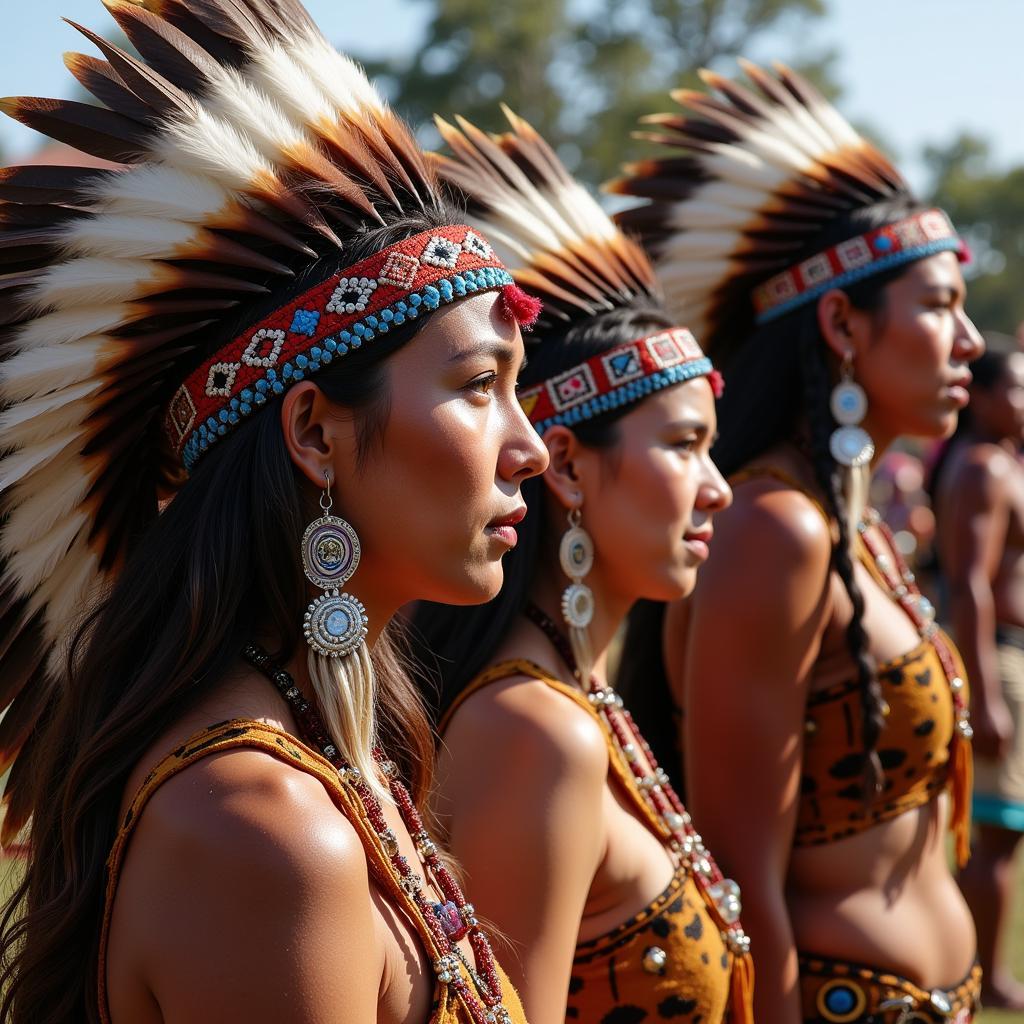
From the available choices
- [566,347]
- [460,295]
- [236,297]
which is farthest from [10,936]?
[566,347]

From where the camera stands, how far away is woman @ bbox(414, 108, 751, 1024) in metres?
2.39

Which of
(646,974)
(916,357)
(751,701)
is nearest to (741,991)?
(646,974)

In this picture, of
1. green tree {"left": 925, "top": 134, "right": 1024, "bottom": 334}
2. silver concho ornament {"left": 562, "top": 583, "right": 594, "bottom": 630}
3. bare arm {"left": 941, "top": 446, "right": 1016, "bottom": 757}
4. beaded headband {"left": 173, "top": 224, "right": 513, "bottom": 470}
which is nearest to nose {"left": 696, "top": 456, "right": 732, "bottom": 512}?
silver concho ornament {"left": 562, "top": 583, "right": 594, "bottom": 630}

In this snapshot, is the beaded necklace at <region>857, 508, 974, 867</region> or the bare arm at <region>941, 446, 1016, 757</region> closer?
the beaded necklace at <region>857, 508, 974, 867</region>

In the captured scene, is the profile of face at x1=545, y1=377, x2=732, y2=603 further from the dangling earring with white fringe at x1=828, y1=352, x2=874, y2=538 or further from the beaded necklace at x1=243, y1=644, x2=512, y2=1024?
the beaded necklace at x1=243, y1=644, x2=512, y2=1024

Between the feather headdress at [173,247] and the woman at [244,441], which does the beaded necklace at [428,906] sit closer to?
the woman at [244,441]

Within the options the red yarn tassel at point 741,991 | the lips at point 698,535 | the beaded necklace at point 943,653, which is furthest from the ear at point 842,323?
the red yarn tassel at point 741,991

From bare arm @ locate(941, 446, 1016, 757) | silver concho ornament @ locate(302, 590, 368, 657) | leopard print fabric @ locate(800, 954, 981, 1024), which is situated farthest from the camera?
bare arm @ locate(941, 446, 1016, 757)

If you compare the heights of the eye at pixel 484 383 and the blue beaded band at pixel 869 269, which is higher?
the eye at pixel 484 383

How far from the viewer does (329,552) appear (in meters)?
1.90

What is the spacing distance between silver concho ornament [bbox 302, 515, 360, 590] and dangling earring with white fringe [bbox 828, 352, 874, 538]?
6.68ft

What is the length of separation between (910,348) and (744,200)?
2.19 ft

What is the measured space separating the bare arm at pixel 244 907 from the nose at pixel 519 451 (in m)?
0.63

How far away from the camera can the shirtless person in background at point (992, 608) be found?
581cm
